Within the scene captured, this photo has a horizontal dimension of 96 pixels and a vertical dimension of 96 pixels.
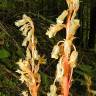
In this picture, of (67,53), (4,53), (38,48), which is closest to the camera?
(67,53)

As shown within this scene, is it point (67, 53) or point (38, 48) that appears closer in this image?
point (67, 53)

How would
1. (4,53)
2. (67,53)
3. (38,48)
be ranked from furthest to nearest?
(38,48) → (4,53) → (67,53)

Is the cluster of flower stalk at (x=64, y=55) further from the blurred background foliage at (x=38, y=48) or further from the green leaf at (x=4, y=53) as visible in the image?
the green leaf at (x=4, y=53)

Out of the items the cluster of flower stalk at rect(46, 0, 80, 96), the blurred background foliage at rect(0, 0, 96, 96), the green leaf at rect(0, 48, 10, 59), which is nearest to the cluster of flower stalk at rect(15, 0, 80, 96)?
the cluster of flower stalk at rect(46, 0, 80, 96)

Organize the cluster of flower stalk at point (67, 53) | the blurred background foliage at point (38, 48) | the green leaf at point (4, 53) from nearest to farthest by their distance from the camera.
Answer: the cluster of flower stalk at point (67, 53) < the blurred background foliage at point (38, 48) < the green leaf at point (4, 53)

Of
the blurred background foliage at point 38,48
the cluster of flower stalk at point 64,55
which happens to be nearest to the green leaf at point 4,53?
the blurred background foliage at point 38,48

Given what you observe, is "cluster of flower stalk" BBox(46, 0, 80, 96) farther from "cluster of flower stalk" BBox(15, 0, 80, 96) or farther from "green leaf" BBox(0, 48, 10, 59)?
"green leaf" BBox(0, 48, 10, 59)

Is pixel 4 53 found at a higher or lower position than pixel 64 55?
lower

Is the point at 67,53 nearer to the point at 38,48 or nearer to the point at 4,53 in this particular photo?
the point at 4,53

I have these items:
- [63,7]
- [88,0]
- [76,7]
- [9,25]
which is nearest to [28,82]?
[76,7]

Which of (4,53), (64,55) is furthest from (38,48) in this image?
(64,55)

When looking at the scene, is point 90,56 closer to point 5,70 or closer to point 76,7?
point 5,70
